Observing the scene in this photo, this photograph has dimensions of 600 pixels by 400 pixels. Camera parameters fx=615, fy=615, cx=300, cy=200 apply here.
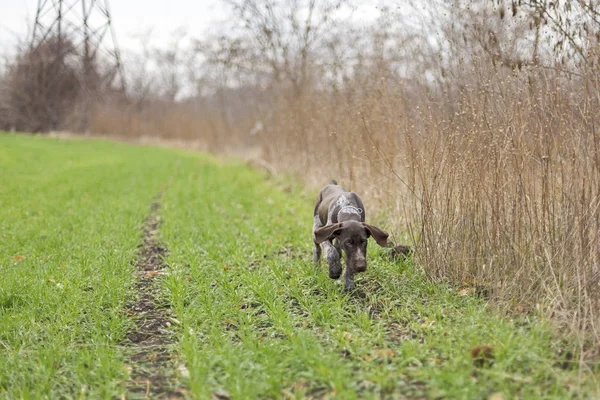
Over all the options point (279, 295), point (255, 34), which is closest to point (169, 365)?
point (279, 295)

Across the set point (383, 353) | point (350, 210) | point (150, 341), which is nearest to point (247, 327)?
point (150, 341)

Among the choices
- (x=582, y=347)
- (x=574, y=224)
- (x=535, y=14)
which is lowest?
(x=582, y=347)

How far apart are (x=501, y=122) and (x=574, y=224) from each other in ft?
3.45

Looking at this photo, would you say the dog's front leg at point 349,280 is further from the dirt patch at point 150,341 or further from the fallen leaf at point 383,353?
the dirt patch at point 150,341

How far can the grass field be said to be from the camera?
3.71 m

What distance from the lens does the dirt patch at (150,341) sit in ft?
12.7

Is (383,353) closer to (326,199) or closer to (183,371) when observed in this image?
(183,371)

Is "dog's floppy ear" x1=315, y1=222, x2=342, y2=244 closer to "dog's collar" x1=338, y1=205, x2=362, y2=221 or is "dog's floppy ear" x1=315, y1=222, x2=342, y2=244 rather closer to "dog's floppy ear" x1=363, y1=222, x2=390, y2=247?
"dog's floppy ear" x1=363, y1=222, x2=390, y2=247

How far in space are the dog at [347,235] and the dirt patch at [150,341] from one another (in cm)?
152

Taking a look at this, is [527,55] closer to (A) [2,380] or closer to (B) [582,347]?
(B) [582,347]

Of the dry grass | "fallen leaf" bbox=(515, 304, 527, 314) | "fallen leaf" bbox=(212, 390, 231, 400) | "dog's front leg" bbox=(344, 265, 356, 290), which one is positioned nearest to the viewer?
"fallen leaf" bbox=(212, 390, 231, 400)

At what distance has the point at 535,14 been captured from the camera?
5.20 m

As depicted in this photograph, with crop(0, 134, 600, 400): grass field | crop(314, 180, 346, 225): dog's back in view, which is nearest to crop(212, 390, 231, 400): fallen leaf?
crop(0, 134, 600, 400): grass field

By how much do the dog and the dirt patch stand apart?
1.52 m
